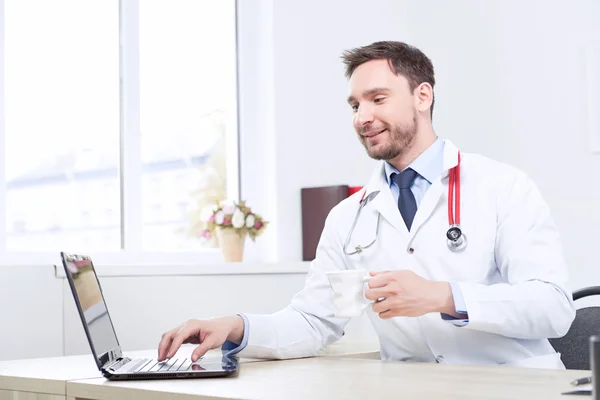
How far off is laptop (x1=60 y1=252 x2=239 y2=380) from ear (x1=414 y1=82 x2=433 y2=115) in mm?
855

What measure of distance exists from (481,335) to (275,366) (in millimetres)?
461

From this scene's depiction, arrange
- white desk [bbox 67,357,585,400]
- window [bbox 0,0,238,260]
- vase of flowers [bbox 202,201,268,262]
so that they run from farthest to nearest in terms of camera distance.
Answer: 1. vase of flowers [bbox 202,201,268,262]
2. window [bbox 0,0,238,260]
3. white desk [bbox 67,357,585,400]

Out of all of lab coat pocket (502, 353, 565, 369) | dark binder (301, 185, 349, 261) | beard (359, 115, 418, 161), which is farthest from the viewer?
dark binder (301, 185, 349, 261)

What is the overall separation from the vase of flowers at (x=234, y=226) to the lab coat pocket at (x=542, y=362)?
1.84 meters

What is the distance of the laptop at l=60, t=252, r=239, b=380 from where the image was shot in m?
1.48

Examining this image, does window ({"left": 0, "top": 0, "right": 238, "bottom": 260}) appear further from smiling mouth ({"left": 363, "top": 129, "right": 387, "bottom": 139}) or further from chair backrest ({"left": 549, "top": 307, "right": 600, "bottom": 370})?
chair backrest ({"left": 549, "top": 307, "right": 600, "bottom": 370})

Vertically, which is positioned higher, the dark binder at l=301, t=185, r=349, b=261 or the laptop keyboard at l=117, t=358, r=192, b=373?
the dark binder at l=301, t=185, r=349, b=261

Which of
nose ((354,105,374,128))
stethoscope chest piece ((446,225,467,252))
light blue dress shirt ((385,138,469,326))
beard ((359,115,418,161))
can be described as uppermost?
nose ((354,105,374,128))

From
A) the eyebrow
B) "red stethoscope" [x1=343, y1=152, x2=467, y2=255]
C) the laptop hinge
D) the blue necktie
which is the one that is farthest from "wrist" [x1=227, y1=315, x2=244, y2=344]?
the eyebrow

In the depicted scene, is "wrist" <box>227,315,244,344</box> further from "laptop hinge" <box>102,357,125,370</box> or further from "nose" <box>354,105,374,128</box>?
"nose" <box>354,105,374,128</box>

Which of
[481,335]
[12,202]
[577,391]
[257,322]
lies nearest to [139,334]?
[12,202]

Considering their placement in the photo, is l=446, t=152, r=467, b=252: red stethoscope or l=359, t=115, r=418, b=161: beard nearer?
l=446, t=152, r=467, b=252: red stethoscope

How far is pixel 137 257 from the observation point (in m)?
3.54

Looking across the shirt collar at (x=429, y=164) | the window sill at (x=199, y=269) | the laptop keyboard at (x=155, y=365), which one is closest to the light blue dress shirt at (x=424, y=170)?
the shirt collar at (x=429, y=164)
